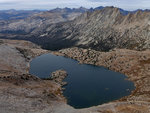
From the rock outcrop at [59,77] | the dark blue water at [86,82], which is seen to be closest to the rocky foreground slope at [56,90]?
Result: the rock outcrop at [59,77]

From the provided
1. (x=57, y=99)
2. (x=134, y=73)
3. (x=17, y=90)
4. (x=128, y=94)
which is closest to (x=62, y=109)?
(x=57, y=99)

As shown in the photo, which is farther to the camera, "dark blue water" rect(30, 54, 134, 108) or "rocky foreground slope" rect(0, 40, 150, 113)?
"dark blue water" rect(30, 54, 134, 108)

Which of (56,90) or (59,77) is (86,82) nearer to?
(59,77)

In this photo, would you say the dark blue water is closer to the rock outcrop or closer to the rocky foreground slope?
the rock outcrop

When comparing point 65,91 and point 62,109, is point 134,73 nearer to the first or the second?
point 65,91

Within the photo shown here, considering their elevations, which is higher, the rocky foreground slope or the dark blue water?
the rocky foreground slope

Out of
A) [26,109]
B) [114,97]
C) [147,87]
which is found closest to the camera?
[26,109]

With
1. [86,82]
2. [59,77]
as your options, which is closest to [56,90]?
[59,77]

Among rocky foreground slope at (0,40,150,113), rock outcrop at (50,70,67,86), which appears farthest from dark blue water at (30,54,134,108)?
rocky foreground slope at (0,40,150,113)

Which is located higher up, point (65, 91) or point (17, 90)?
point (17, 90)
